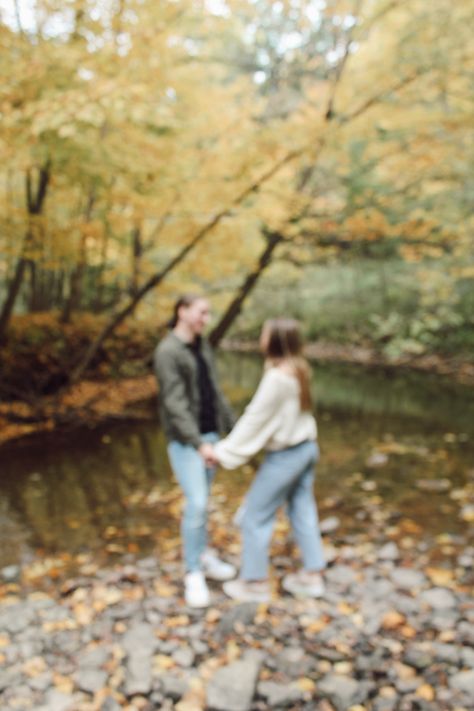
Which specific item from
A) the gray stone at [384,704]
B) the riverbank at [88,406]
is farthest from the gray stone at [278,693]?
the riverbank at [88,406]

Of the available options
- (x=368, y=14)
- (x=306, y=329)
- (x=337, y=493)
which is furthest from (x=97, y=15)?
(x=306, y=329)

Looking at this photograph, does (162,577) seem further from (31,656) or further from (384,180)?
(384,180)

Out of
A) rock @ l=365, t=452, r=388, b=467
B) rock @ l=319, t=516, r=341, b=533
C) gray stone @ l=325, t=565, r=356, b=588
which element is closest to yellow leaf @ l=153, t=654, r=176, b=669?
gray stone @ l=325, t=565, r=356, b=588

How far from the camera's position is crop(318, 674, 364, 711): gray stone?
8.31 feet

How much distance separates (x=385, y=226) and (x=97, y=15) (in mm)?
6815

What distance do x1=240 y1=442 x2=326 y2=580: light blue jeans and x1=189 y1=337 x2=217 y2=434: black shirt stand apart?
487 millimetres

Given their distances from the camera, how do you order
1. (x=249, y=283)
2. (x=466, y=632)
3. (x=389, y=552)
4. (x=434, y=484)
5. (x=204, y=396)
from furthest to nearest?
(x=249, y=283)
(x=434, y=484)
(x=389, y=552)
(x=204, y=396)
(x=466, y=632)

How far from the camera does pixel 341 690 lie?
102 inches

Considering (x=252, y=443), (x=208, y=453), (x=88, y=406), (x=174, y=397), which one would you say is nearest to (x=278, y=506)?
(x=252, y=443)

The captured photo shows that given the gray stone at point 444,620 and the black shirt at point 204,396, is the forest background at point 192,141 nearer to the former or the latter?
the black shirt at point 204,396

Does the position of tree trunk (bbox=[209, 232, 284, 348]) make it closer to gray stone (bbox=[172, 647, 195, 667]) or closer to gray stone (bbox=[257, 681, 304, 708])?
gray stone (bbox=[172, 647, 195, 667])

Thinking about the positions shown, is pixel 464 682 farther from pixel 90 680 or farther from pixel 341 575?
pixel 90 680

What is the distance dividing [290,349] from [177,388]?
0.77 meters

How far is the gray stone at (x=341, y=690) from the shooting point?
2.53 meters
